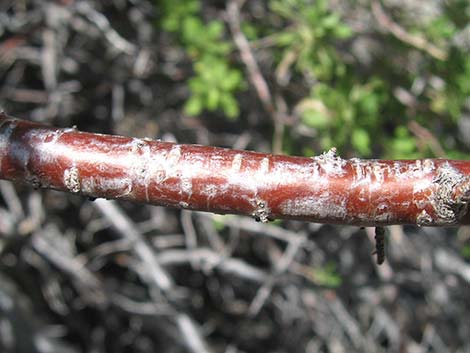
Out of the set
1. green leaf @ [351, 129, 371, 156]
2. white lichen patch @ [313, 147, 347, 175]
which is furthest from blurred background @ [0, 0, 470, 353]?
white lichen patch @ [313, 147, 347, 175]

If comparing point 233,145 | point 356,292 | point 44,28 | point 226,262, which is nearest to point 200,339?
point 226,262

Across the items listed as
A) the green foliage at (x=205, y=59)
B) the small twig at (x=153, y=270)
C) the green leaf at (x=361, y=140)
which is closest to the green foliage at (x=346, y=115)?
the green leaf at (x=361, y=140)

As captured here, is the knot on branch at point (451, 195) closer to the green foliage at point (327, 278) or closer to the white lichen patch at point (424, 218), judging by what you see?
the white lichen patch at point (424, 218)

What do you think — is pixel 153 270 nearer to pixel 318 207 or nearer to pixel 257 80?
pixel 257 80

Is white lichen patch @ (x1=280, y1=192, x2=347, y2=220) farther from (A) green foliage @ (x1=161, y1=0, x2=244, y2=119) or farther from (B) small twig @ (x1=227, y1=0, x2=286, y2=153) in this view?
(B) small twig @ (x1=227, y1=0, x2=286, y2=153)

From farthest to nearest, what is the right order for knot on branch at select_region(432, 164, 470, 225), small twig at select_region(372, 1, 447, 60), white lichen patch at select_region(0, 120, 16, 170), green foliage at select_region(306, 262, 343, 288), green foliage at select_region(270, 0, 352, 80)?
green foliage at select_region(306, 262, 343, 288)
small twig at select_region(372, 1, 447, 60)
green foliage at select_region(270, 0, 352, 80)
white lichen patch at select_region(0, 120, 16, 170)
knot on branch at select_region(432, 164, 470, 225)

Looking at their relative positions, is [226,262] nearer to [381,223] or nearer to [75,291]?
[75,291]
